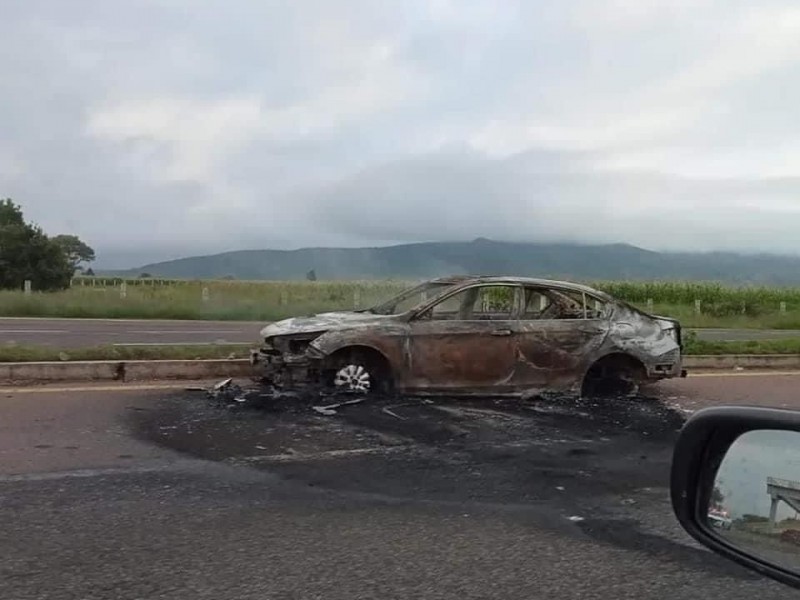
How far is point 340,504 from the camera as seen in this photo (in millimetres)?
5562

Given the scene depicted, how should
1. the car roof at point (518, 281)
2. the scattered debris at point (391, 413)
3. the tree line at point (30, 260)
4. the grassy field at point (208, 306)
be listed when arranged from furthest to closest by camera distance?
the tree line at point (30, 260), the grassy field at point (208, 306), the car roof at point (518, 281), the scattered debris at point (391, 413)

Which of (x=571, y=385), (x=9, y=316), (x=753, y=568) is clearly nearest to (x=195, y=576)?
(x=753, y=568)

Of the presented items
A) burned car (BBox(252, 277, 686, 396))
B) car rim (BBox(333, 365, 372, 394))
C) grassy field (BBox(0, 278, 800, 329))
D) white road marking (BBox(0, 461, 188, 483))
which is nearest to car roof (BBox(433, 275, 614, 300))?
burned car (BBox(252, 277, 686, 396))

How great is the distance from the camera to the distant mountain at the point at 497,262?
6119 centimetres

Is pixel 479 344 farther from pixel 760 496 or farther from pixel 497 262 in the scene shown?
pixel 497 262

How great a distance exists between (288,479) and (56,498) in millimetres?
1556

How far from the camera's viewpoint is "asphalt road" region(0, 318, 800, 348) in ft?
51.8

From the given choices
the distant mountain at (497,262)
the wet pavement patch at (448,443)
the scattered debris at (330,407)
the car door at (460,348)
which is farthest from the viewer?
the distant mountain at (497,262)

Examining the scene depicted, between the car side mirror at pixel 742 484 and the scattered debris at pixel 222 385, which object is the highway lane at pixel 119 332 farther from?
the car side mirror at pixel 742 484

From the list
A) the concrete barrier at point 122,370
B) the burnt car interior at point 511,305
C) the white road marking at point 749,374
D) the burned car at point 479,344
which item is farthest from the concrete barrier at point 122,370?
the white road marking at point 749,374

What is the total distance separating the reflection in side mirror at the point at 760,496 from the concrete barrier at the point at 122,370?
29.0 ft

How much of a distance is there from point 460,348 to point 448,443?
6.92 feet

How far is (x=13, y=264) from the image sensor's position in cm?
5138

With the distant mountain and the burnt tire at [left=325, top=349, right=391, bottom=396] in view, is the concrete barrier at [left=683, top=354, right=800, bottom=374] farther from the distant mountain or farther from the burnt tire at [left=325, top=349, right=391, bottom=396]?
the distant mountain
